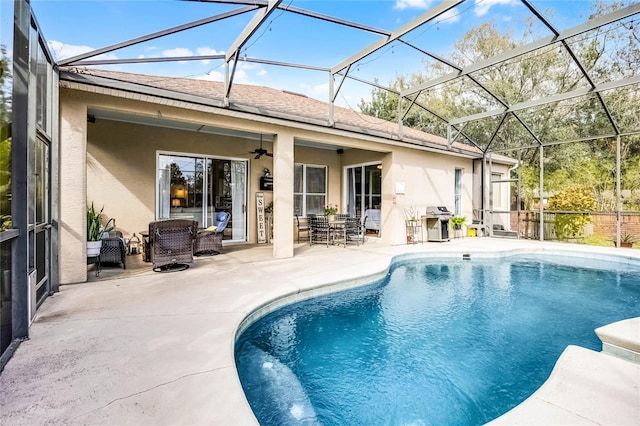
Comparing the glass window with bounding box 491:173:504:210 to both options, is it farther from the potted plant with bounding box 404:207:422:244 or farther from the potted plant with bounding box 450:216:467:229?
the potted plant with bounding box 404:207:422:244

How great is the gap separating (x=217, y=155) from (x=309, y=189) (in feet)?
10.6

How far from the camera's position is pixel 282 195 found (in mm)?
6840

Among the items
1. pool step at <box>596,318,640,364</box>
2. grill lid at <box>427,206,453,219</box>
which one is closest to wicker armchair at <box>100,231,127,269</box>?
pool step at <box>596,318,640,364</box>

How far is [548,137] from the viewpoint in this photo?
16797 mm

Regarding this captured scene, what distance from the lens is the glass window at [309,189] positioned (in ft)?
33.2

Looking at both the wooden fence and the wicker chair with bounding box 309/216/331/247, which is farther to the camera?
the wooden fence

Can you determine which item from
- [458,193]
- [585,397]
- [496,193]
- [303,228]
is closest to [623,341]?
[585,397]

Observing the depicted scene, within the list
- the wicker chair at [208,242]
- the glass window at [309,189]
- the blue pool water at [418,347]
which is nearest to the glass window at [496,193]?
the blue pool water at [418,347]

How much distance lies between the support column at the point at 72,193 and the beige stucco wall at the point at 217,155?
0.5 inches

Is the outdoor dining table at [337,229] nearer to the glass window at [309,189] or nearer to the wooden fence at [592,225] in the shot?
the glass window at [309,189]

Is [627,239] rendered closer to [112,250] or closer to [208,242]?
[208,242]

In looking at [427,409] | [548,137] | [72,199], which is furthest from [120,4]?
[548,137]

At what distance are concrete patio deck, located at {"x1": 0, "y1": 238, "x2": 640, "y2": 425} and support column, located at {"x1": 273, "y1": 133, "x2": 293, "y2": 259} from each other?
2.23 m

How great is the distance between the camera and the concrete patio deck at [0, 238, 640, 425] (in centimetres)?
182
